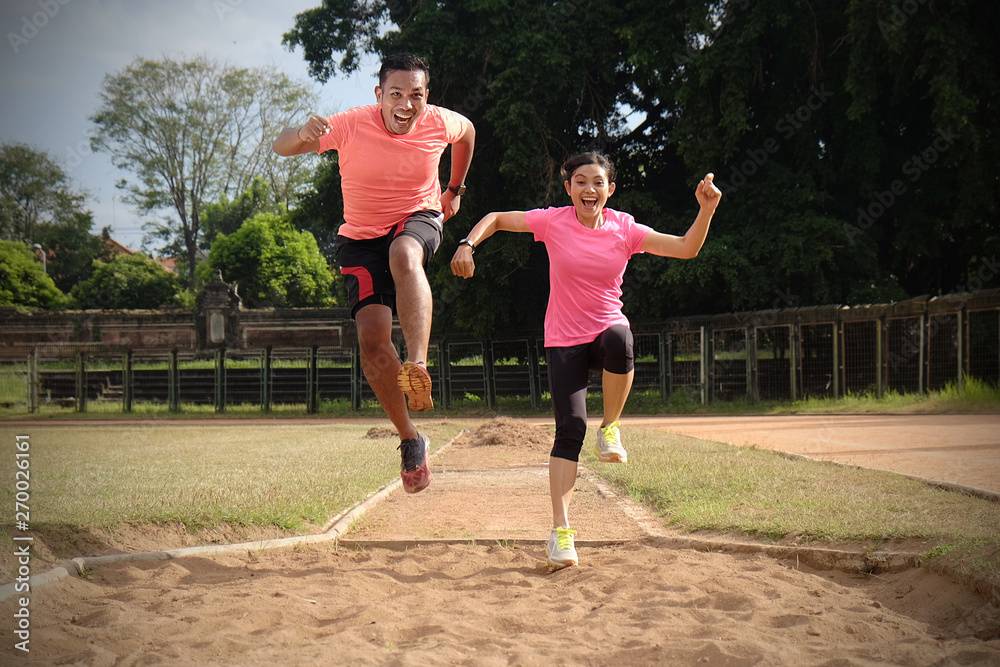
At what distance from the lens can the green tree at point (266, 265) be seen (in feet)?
130

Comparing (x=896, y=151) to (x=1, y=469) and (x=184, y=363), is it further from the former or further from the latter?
(x=184, y=363)

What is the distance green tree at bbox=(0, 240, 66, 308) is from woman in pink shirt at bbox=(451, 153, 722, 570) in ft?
135

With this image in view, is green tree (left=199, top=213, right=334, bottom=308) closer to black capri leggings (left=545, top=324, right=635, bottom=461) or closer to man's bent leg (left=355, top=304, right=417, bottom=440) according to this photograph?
man's bent leg (left=355, top=304, right=417, bottom=440)

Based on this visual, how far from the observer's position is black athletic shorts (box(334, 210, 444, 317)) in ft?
16.1

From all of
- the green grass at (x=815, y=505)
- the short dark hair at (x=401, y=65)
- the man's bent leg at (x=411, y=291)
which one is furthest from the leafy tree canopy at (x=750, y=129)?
the man's bent leg at (x=411, y=291)

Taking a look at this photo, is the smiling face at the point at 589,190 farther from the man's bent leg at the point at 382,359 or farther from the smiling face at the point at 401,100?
the man's bent leg at the point at 382,359

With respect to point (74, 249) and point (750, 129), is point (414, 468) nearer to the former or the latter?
point (750, 129)

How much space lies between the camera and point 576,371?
4680mm

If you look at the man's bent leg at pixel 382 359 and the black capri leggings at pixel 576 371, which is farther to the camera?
the man's bent leg at pixel 382 359

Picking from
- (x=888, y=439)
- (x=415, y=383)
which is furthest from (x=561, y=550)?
(x=888, y=439)

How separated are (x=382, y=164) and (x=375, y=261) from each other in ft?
1.92

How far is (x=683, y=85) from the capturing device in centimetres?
1916

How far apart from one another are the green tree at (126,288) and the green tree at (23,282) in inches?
48.4

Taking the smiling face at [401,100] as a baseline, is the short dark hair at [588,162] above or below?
below
